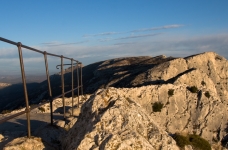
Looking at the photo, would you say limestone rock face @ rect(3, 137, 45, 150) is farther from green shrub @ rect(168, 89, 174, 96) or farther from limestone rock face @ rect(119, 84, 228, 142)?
green shrub @ rect(168, 89, 174, 96)

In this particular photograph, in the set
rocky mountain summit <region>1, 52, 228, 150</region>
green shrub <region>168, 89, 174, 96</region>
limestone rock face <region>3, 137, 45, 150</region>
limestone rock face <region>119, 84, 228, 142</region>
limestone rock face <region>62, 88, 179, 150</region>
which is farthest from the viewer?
green shrub <region>168, 89, 174, 96</region>

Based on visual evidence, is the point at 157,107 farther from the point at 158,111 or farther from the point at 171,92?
the point at 171,92

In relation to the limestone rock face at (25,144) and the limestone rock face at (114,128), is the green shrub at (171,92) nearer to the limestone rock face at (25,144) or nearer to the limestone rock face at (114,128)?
the limestone rock face at (114,128)

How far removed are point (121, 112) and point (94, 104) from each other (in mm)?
786

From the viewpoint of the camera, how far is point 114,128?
18.3 feet

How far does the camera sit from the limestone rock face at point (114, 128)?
5.37 metres

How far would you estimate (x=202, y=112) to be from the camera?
Result: 27.0 meters

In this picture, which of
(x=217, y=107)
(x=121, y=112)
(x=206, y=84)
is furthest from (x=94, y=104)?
(x=206, y=84)

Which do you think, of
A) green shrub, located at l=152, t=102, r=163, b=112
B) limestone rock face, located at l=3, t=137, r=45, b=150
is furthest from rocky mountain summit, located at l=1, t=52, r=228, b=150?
limestone rock face, located at l=3, t=137, r=45, b=150

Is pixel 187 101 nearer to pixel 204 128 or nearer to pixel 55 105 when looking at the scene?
pixel 204 128

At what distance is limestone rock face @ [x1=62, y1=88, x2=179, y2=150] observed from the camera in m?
5.37

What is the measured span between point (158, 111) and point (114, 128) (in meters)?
20.8

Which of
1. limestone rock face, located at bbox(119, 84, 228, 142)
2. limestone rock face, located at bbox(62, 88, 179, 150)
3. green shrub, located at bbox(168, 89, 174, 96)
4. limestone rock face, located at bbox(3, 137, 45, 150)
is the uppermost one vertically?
limestone rock face, located at bbox(62, 88, 179, 150)

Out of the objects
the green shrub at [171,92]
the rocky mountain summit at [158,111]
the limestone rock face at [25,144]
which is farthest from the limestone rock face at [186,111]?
the limestone rock face at [25,144]
